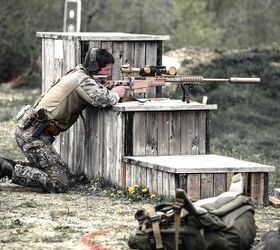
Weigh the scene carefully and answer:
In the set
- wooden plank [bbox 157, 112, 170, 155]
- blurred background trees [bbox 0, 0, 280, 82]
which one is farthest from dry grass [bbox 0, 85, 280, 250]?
blurred background trees [bbox 0, 0, 280, 82]

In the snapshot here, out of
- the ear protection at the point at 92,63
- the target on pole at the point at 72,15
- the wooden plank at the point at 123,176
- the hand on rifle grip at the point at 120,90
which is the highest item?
the target on pole at the point at 72,15

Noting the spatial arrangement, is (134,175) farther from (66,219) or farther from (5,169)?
(66,219)

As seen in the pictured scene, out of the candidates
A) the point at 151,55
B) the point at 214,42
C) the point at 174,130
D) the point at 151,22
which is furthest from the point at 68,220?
the point at 214,42

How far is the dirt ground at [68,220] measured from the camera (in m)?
10.4

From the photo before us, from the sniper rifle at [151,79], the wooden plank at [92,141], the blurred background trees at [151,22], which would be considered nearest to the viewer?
the sniper rifle at [151,79]

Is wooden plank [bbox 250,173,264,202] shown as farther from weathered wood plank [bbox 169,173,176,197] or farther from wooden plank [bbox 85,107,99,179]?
wooden plank [bbox 85,107,99,179]

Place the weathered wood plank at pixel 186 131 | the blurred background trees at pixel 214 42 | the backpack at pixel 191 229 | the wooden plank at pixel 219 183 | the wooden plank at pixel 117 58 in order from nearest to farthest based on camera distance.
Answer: the backpack at pixel 191 229 < the wooden plank at pixel 219 183 < the weathered wood plank at pixel 186 131 < the wooden plank at pixel 117 58 < the blurred background trees at pixel 214 42

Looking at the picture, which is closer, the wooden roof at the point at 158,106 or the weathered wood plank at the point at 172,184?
the weathered wood plank at the point at 172,184

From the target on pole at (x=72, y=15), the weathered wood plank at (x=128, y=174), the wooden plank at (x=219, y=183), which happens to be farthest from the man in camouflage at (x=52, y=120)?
the target on pole at (x=72, y=15)

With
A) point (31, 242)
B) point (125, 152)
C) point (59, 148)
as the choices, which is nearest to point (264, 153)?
point (59, 148)

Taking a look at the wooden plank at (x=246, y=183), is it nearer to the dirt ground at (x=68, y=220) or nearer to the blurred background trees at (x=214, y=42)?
the dirt ground at (x=68, y=220)

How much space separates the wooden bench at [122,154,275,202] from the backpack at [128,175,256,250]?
245 centimetres

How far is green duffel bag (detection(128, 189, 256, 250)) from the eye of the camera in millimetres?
9633

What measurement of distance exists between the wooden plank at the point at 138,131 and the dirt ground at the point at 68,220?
0.69 metres
